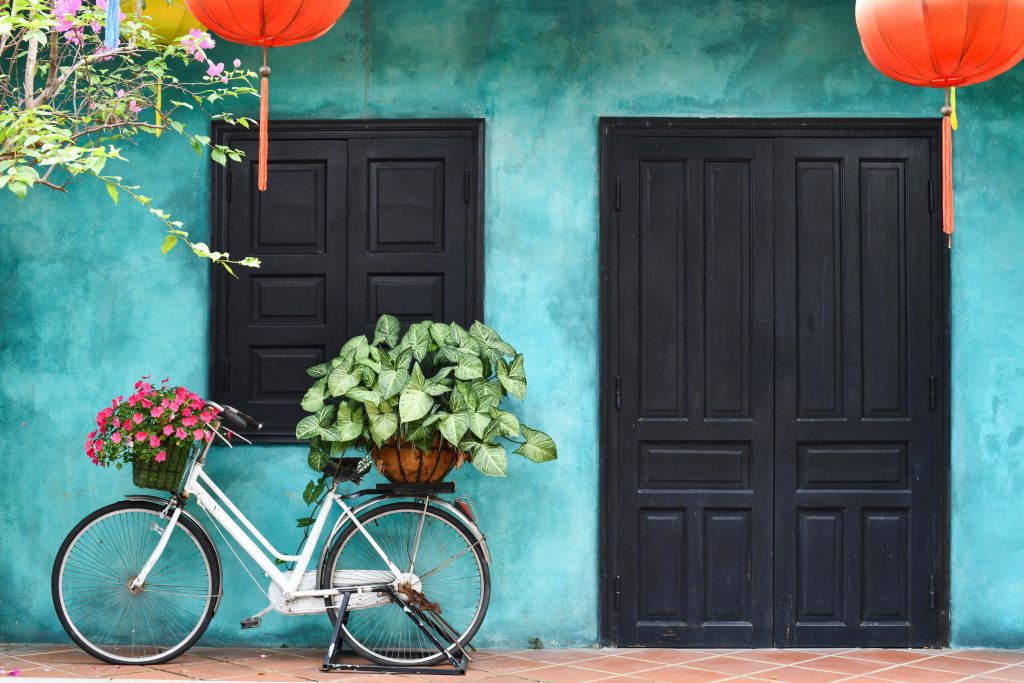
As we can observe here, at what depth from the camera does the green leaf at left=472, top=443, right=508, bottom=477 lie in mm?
4922

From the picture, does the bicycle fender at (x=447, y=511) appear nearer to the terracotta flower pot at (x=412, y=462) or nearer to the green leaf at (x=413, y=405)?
the terracotta flower pot at (x=412, y=462)

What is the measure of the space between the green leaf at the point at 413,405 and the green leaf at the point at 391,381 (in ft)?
0.21

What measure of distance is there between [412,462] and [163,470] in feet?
3.96

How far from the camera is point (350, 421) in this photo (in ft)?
16.8

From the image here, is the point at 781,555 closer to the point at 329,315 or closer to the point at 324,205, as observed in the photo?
the point at 329,315

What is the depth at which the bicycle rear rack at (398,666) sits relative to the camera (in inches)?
203

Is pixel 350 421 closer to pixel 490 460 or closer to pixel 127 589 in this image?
pixel 490 460

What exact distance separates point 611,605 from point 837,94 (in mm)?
2983

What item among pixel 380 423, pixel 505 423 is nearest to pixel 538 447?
pixel 505 423

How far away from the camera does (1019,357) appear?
5.72m

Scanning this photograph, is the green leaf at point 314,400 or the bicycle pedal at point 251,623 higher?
the green leaf at point 314,400

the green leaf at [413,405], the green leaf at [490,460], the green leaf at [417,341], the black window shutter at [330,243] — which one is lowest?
the green leaf at [490,460]

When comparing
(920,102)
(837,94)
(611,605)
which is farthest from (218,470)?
(920,102)

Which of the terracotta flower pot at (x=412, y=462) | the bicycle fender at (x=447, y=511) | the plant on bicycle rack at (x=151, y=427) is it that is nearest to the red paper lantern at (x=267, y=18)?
the plant on bicycle rack at (x=151, y=427)
